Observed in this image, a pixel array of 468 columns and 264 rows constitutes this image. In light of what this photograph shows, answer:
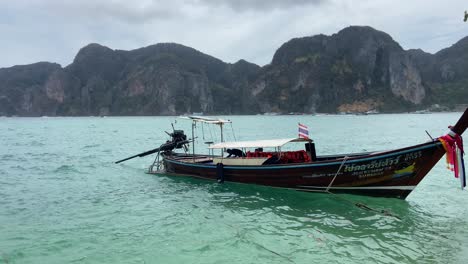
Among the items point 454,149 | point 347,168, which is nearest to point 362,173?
point 347,168

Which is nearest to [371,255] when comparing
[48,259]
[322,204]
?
[322,204]

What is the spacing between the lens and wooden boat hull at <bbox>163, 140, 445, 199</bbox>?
52.0ft

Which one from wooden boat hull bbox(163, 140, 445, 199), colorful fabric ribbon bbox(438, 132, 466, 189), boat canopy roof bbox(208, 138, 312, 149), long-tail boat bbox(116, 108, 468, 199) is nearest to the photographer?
colorful fabric ribbon bbox(438, 132, 466, 189)

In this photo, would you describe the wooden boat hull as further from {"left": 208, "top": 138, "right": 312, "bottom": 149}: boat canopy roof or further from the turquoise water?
{"left": 208, "top": 138, "right": 312, "bottom": 149}: boat canopy roof

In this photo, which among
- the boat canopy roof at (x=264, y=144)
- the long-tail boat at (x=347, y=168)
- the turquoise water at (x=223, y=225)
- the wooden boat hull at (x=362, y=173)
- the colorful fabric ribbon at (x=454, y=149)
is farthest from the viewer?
the boat canopy roof at (x=264, y=144)

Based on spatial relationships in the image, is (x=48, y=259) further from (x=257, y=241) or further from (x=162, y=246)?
(x=257, y=241)

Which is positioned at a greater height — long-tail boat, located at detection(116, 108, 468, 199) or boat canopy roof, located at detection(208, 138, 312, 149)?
boat canopy roof, located at detection(208, 138, 312, 149)

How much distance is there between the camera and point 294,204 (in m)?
17.2

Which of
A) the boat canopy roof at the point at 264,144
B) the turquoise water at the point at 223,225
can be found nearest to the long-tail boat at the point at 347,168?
the boat canopy roof at the point at 264,144

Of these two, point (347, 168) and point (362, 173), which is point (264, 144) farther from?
point (362, 173)

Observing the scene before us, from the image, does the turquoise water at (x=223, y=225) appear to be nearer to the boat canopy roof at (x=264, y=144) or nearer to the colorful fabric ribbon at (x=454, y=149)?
the colorful fabric ribbon at (x=454, y=149)

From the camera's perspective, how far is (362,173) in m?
17.0

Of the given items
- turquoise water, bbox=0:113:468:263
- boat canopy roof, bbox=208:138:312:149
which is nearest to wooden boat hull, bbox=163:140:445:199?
turquoise water, bbox=0:113:468:263

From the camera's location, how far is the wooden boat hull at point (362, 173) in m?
15.8
